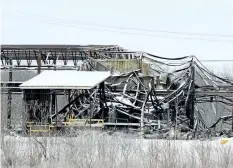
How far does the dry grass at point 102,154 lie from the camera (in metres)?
10.6

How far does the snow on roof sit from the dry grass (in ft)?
39.5

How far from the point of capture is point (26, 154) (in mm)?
11523

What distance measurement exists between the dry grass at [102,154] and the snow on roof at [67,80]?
12.0 meters

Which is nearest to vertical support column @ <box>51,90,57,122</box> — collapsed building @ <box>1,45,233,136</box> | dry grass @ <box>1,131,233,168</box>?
collapsed building @ <box>1,45,233,136</box>

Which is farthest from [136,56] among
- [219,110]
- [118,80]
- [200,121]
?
[219,110]

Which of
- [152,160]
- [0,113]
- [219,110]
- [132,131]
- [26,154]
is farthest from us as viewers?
[219,110]

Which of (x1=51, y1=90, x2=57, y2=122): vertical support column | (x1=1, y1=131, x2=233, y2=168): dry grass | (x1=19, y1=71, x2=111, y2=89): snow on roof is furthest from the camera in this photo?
(x1=51, y1=90, x2=57, y2=122): vertical support column

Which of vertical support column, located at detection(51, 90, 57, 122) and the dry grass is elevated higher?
the dry grass

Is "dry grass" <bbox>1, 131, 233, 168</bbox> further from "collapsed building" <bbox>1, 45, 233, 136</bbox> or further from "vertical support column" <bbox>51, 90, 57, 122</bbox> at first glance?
"vertical support column" <bbox>51, 90, 57, 122</bbox>

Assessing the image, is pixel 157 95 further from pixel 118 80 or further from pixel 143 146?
pixel 143 146

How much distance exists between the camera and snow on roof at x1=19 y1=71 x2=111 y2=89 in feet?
79.3

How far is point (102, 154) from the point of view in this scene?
437 inches

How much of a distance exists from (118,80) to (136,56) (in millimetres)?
2636

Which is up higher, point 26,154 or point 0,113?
point 0,113
